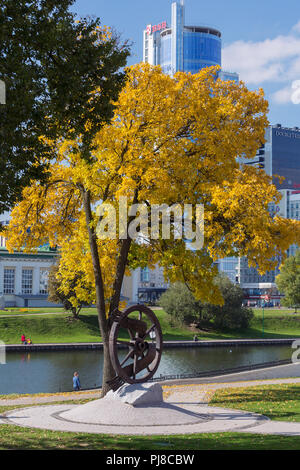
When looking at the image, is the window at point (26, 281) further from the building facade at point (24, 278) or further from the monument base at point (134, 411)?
the monument base at point (134, 411)

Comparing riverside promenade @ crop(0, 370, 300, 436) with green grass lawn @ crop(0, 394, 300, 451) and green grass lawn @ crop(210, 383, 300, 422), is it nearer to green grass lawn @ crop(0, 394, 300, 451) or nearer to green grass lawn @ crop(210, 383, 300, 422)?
green grass lawn @ crop(210, 383, 300, 422)

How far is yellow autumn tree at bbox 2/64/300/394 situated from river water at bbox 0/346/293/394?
20.0 metres

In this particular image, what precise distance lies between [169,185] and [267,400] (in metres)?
9.94

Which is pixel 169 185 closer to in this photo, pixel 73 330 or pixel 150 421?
pixel 150 421

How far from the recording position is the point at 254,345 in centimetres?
7919

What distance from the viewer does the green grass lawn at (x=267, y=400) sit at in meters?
20.5

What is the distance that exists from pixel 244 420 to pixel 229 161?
1073 cm

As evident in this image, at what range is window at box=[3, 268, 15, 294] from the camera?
120 meters

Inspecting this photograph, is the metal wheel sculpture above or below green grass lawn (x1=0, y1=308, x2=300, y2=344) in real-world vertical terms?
above

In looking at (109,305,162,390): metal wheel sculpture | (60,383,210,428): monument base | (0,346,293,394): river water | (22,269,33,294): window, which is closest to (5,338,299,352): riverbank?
(0,346,293,394): river water

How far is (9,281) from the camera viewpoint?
120500 mm

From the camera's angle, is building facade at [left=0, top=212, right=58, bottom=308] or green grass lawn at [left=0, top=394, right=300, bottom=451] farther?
building facade at [left=0, top=212, right=58, bottom=308]

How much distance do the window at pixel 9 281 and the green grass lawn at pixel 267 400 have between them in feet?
316

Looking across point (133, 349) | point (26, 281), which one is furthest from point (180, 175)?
point (26, 281)
